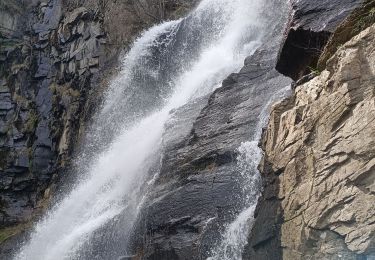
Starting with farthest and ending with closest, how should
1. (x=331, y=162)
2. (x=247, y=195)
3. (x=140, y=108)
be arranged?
1. (x=140, y=108)
2. (x=247, y=195)
3. (x=331, y=162)

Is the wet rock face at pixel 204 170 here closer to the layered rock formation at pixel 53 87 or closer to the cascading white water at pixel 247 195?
the cascading white water at pixel 247 195

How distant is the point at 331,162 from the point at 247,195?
3.59 m

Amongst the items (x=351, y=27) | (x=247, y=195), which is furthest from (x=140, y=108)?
(x=351, y=27)

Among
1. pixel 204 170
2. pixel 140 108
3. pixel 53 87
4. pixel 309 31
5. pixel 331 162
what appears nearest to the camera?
pixel 331 162

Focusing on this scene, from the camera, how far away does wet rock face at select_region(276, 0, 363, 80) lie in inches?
350

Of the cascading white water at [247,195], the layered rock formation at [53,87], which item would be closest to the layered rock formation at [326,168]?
the cascading white water at [247,195]

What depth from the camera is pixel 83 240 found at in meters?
14.3

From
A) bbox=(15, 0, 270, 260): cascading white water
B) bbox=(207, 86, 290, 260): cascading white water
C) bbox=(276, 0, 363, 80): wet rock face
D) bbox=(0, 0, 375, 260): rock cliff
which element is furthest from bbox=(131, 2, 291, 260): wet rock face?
bbox=(276, 0, 363, 80): wet rock face

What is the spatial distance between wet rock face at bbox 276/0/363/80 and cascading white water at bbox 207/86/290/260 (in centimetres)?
172

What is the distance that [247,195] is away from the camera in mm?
10023

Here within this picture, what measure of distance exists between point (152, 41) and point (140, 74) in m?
1.70

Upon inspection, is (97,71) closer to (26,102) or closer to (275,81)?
(26,102)

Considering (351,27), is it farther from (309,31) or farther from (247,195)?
(247,195)

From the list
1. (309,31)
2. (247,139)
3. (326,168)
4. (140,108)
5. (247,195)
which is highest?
(140,108)
